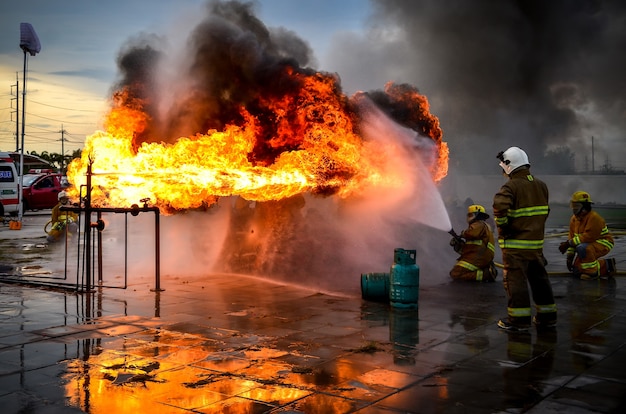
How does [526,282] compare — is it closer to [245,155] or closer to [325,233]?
[245,155]

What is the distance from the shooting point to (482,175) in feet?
113

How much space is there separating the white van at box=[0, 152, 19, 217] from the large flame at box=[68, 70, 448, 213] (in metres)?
16.0

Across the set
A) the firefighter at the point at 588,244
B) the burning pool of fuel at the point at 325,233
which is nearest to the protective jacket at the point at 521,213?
the burning pool of fuel at the point at 325,233

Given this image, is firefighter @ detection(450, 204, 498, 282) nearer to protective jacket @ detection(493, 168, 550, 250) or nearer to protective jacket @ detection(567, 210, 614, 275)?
protective jacket @ detection(567, 210, 614, 275)

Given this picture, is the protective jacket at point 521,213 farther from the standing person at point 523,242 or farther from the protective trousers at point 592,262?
the protective trousers at point 592,262

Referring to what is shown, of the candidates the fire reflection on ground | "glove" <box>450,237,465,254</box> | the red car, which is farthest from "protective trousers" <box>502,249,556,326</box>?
the red car

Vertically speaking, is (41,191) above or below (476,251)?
above

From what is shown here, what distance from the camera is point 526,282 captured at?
7371mm

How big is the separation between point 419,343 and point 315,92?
6356 millimetres

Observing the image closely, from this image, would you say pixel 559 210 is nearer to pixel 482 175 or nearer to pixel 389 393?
pixel 482 175

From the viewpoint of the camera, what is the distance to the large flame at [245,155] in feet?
36.0

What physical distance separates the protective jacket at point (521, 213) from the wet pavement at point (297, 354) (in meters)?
1.06

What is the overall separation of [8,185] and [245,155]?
18990mm

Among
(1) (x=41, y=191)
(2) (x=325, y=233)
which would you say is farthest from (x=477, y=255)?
(1) (x=41, y=191)
